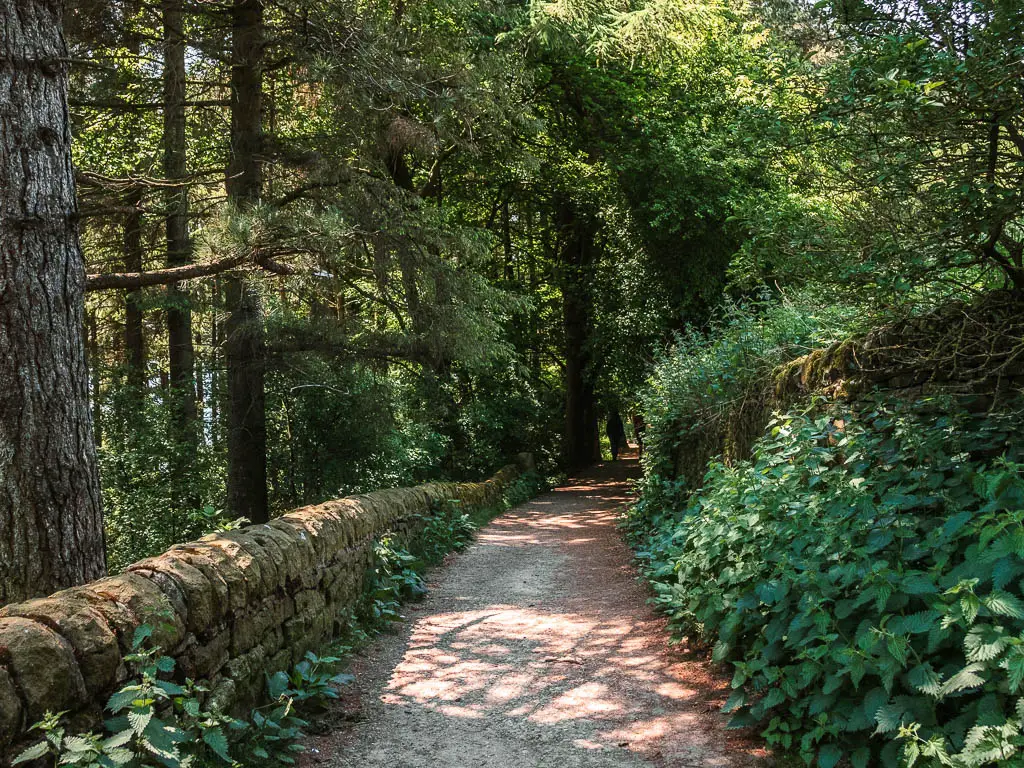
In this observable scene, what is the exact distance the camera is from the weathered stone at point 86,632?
113 inches

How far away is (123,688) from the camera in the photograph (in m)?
2.97

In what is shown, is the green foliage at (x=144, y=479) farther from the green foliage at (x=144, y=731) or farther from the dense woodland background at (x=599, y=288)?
the green foliage at (x=144, y=731)

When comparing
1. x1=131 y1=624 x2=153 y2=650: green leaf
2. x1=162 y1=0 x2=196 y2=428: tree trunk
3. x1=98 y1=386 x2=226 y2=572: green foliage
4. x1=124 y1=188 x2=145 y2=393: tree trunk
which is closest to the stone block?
x1=131 y1=624 x2=153 y2=650: green leaf

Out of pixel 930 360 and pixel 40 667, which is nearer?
pixel 40 667

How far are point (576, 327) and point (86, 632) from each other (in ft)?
65.2

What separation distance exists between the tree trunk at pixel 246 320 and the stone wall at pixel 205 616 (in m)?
4.10

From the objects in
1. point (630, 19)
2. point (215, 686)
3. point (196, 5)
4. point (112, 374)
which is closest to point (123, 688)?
point (215, 686)

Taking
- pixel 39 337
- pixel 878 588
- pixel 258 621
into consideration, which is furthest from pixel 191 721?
pixel 878 588

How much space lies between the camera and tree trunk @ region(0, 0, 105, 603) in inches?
177

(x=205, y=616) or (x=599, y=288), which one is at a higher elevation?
(x=599, y=288)

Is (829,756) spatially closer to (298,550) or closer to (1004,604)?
(1004,604)

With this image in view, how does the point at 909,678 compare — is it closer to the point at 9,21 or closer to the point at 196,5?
the point at 9,21

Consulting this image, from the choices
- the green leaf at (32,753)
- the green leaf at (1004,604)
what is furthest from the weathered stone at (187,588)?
the green leaf at (1004,604)

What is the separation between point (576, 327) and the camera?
880 inches
